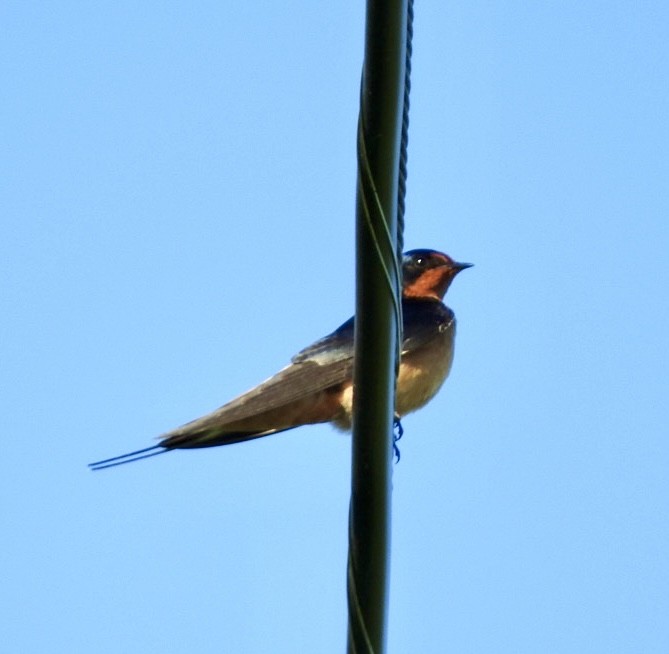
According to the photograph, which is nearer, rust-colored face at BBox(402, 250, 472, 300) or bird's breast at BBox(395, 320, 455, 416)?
bird's breast at BBox(395, 320, 455, 416)

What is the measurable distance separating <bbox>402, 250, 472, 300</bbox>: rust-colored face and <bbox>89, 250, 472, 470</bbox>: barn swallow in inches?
10.3

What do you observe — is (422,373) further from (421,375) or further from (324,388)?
(324,388)

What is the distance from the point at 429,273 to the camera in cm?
712

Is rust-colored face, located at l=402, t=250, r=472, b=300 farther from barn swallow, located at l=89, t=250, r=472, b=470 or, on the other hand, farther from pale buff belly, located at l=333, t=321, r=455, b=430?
pale buff belly, located at l=333, t=321, r=455, b=430

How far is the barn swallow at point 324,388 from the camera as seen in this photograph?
4.99m

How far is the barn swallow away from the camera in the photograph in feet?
16.4

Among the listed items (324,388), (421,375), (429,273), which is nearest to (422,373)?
(421,375)

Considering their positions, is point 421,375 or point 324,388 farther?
point 421,375

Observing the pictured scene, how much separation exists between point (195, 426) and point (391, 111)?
8.97 ft

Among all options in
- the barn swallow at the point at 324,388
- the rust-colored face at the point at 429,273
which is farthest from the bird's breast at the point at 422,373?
the rust-colored face at the point at 429,273

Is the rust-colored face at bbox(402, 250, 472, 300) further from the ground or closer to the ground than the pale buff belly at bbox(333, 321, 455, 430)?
further from the ground

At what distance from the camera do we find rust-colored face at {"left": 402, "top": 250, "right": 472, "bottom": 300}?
7.10 m

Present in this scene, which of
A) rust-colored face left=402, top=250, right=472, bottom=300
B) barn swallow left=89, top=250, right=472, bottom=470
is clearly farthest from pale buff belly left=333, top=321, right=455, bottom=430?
rust-colored face left=402, top=250, right=472, bottom=300

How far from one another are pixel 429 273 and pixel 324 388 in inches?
69.5
